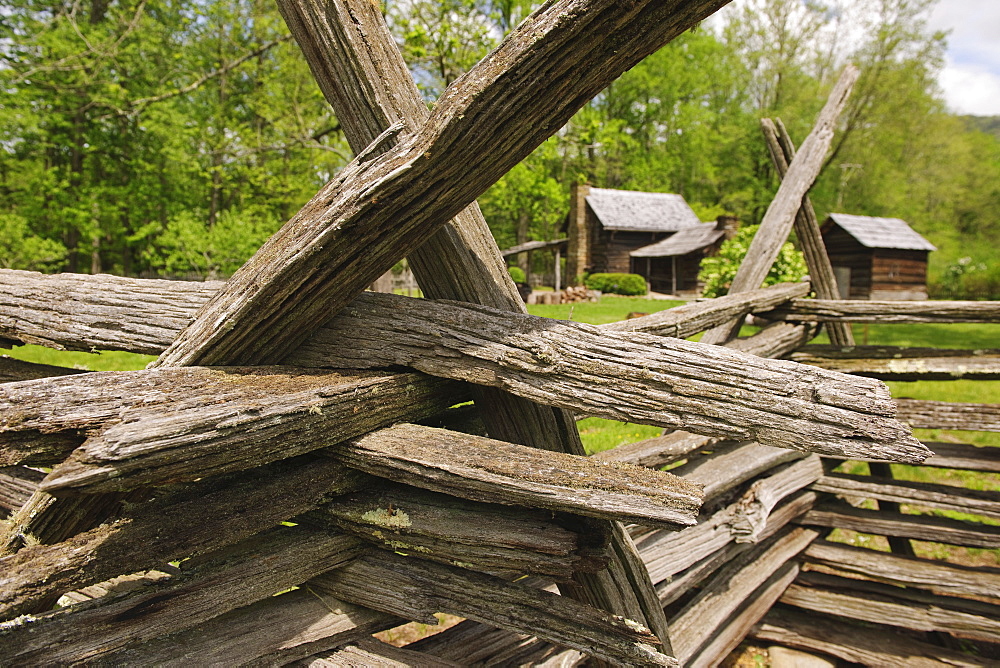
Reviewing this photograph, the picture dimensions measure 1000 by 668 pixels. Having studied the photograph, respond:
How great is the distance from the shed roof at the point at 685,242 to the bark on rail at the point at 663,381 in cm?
2438

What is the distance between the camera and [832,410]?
4.45 ft

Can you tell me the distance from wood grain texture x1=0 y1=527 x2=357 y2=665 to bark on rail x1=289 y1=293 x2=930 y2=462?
0.65 metres

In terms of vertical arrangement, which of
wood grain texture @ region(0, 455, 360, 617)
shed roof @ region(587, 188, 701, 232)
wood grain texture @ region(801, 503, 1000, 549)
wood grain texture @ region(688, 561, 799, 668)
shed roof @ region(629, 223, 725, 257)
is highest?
shed roof @ region(587, 188, 701, 232)

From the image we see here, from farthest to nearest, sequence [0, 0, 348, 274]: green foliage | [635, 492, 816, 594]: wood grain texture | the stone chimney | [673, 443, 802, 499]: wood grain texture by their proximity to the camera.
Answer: the stone chimney
[0, 0, 348, 274]: green foliage
[673, 443, 802, 499]: wood grain texture
[635, 492, 816, 594]: wood grain texture

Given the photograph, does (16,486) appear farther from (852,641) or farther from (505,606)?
(852,641)

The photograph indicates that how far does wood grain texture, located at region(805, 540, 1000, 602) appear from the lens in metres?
3.26

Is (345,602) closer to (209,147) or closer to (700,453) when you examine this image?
(700,453)

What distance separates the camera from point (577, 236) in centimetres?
2850

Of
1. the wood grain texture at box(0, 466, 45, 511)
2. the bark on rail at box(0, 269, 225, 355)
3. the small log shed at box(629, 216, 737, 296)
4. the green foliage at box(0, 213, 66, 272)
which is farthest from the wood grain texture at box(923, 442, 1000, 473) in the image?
the small log shed at box(629, 216, 737, 296)

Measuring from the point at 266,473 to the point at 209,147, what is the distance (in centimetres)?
1752

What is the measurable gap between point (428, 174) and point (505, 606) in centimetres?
129

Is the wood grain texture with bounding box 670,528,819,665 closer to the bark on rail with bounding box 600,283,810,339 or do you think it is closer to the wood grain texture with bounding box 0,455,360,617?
the bark on rail with bounding box 600,283,810,339

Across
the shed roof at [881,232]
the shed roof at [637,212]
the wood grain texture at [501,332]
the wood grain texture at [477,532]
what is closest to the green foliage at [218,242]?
the wood grain texture at [501,332]

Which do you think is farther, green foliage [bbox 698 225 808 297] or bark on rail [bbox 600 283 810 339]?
green foliage [bbox 698 225 808 297]
